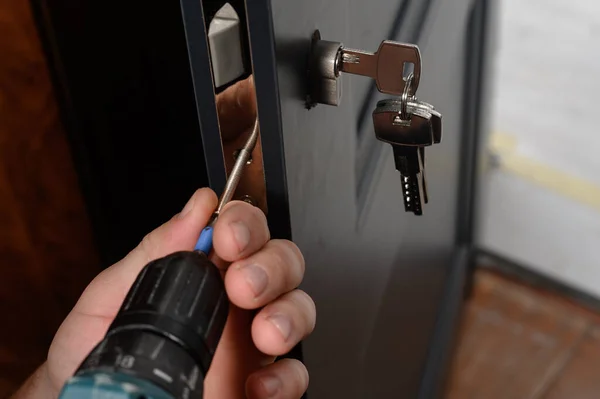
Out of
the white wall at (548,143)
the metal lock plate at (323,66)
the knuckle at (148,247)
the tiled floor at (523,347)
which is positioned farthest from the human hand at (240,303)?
the white wall at (548,143)

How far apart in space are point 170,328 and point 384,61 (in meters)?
0.25

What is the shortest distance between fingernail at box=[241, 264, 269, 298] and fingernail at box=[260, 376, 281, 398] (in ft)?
0.32

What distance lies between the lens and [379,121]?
0.57 meters

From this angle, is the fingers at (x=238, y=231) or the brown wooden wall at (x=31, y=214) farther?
the brown wooden wall at (x=31, y=214)

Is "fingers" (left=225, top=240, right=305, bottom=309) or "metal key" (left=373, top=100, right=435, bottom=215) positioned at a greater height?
"metal key" (left=373, top=100, right=435, bottom=215)

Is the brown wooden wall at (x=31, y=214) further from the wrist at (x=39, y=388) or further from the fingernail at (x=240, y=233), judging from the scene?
the fingernail at (x=240, y=233)

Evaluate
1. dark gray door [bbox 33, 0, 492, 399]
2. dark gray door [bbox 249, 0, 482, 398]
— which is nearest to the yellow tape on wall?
dark gray door [bbox 249, 0, 482, 398]

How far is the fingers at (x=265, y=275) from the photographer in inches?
18.8

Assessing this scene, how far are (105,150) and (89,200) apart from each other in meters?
0.08

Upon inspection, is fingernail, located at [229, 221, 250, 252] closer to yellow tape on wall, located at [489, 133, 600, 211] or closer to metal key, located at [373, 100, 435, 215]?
metal key, located at [373, 100, 435, 215]

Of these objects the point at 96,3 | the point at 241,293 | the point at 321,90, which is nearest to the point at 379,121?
the point at 321,90

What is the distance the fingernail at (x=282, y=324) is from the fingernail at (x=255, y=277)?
0.09ft

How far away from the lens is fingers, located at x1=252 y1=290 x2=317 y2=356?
0.51 metres

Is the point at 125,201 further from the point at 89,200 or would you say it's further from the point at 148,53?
the point at 148,53
